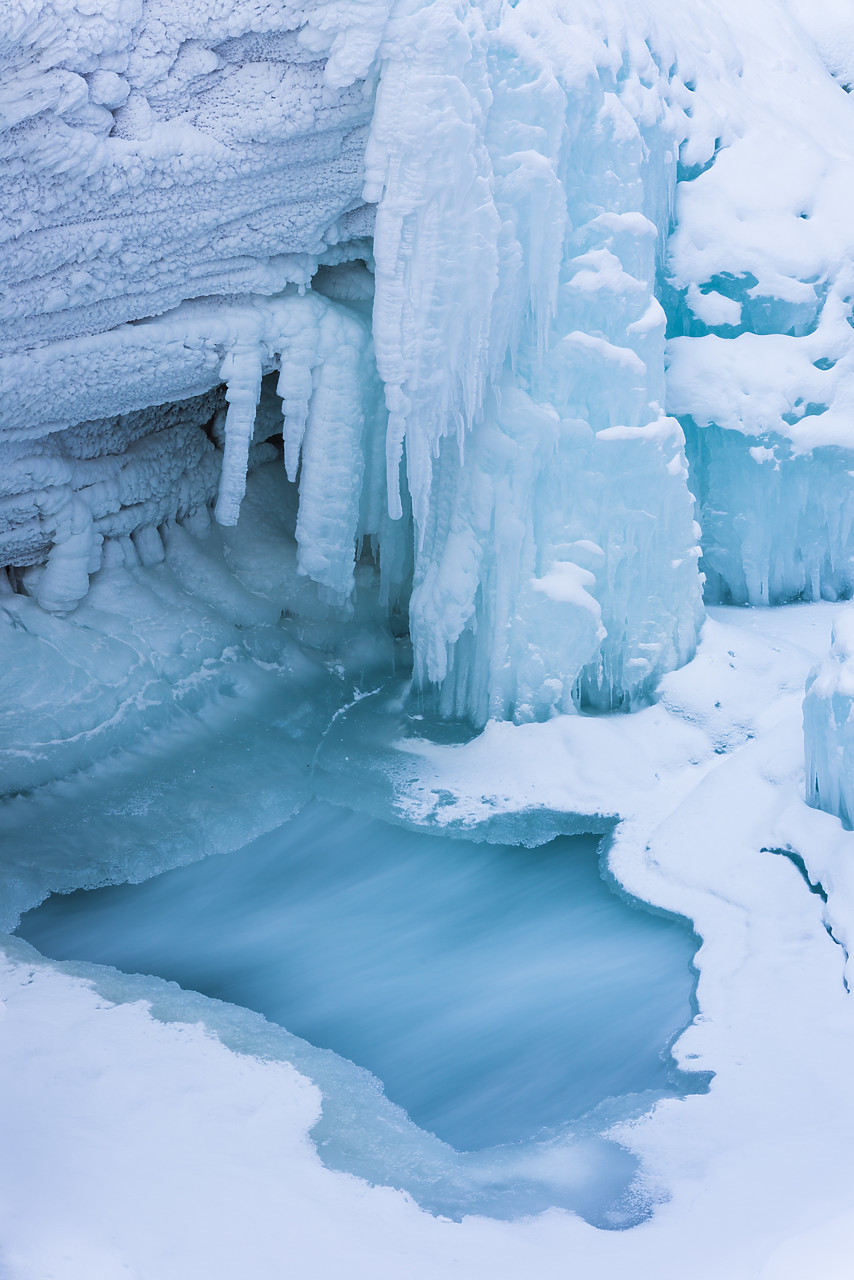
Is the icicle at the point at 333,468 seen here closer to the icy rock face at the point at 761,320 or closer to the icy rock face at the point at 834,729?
the icy rock face at the point at 761,320

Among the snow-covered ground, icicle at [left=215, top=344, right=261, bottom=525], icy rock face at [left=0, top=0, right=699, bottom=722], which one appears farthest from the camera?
icicle at [left=215, top=344, right=261, bottom=525]

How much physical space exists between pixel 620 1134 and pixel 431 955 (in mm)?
1439

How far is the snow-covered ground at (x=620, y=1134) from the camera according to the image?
3.12m

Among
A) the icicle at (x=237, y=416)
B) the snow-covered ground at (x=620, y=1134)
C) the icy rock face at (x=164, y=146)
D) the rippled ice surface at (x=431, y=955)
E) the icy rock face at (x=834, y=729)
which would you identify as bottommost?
the rippled ice surface at (x=431, y=955)

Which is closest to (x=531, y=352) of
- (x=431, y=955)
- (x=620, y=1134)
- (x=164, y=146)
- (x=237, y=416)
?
(x=237, y=416)

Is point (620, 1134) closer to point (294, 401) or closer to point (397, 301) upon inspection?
point (397, 301)

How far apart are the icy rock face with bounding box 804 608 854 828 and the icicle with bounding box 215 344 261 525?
3123 millimetres

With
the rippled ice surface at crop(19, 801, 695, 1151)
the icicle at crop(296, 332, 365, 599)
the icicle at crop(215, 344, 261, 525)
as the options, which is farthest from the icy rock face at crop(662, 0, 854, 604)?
the rippled ice surface at crop(19, 801, 695, 1151)

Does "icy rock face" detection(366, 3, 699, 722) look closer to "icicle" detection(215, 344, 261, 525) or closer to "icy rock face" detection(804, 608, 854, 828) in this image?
"icicle" detection(215, 344, 261, 525)

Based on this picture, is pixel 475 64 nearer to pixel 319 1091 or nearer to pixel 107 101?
pixel 107 101

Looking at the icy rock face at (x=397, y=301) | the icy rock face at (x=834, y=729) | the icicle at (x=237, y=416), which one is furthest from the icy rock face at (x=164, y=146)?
the icy rock face at (x=834, y=729)

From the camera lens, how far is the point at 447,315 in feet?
18.9

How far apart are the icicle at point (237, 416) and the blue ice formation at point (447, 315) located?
0.8 inches

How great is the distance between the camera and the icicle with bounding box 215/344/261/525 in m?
6.10
